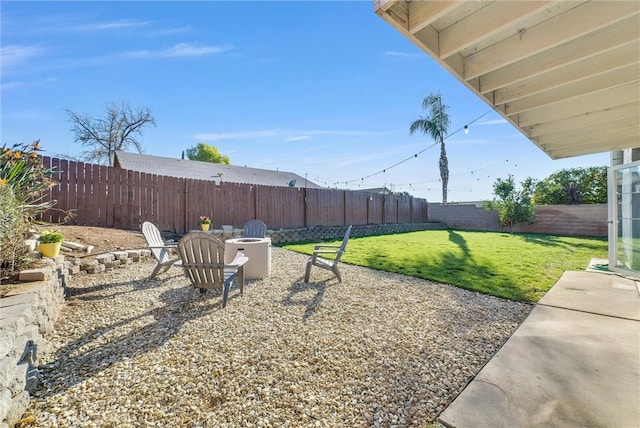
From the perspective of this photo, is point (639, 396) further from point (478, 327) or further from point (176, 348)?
point (176, 348)

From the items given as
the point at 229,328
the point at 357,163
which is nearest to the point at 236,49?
the point at 229,328

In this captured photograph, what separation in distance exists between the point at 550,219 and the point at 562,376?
49.4 ft

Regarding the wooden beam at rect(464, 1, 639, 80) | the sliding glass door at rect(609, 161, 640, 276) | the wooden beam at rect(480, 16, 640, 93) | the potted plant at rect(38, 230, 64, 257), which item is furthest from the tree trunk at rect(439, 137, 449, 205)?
the potted plant at rect(38, 230, 64, 257)

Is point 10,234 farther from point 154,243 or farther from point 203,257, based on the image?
point 154,243

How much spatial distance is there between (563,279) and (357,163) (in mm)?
15746

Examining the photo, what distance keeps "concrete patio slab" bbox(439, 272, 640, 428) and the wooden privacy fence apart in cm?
698

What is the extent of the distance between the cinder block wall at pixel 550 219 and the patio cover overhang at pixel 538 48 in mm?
11515

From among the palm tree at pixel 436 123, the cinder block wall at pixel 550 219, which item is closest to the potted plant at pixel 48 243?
the cinder block wall at pixel 550 219

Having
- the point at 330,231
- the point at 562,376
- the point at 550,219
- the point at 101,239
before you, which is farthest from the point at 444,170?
the point at 101,239

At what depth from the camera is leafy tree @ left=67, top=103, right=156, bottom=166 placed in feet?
73.9

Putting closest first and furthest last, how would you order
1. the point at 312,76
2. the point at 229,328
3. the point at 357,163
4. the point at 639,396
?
the point at 639,396 < the point at 229,328 < the point at 312,76 < the point at 357,163

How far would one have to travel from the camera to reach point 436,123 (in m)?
19.3

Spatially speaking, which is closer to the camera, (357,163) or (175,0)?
(175,0)

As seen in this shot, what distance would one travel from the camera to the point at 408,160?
15594 millimetres
